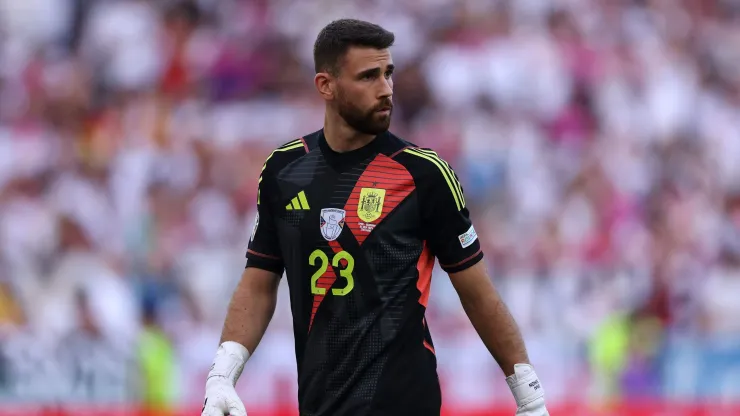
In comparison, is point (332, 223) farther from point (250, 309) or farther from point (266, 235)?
point (250, 309)

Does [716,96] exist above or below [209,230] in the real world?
above

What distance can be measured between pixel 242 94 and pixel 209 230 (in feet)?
6.09

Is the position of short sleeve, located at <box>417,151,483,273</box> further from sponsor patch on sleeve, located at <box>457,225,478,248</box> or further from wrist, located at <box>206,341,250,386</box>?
wrist, located at <box>206,341,250,386</box>

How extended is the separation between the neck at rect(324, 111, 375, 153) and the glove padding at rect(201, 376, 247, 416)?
0.97 meters

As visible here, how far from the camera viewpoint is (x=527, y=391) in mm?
4543

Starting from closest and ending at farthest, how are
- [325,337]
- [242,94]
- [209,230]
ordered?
[325,337] → [209,230] → [242,94]

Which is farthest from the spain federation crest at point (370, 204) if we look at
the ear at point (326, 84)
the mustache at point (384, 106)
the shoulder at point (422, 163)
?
the ear at point (326, 84)

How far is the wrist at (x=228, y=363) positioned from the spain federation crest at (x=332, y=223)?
57cm

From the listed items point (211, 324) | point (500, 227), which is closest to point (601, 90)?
point (500, 227)

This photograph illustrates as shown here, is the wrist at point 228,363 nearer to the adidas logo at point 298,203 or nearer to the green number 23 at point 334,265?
the green number 23 at point 334,265

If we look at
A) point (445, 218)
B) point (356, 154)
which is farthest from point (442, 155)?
point (445, 218)

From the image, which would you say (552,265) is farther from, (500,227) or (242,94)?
(242,94)

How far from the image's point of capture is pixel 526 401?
15.0 ft

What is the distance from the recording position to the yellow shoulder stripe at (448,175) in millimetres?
4512
